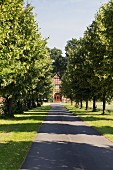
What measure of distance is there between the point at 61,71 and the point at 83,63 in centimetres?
13431

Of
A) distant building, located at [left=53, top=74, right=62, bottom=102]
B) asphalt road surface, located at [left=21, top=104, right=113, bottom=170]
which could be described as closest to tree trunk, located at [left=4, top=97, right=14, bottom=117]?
asphalt road surface, located at [left=21, top=104, right=113, bottom=170]

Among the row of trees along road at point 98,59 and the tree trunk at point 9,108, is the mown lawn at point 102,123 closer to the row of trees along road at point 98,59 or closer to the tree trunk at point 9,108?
the row of trees along road at point 98,59

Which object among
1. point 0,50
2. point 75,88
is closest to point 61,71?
point 75,88

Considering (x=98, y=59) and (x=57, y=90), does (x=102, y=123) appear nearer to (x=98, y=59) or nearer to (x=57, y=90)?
(x=98, y=59)

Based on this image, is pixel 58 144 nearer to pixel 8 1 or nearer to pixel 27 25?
pixel 8 1

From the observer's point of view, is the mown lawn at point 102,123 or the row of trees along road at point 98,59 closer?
the mown lawn at point 102,123

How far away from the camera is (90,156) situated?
1712 centimetres

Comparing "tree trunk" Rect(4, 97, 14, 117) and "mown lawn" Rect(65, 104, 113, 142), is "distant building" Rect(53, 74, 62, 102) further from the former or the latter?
"tree trunk" Rect(4, 97, 14, 117)

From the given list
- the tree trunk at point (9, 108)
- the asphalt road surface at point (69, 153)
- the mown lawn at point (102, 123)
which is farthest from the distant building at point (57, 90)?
the asphalt road surface at point (69, 153)

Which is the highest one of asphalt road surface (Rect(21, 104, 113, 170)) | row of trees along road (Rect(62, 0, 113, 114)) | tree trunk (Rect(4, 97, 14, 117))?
row of trees along road (Rect(62, 0, 113, 114))

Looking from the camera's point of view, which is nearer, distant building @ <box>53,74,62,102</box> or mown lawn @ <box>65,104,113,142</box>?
mown lawn @ <box>65,104,113,142</box>

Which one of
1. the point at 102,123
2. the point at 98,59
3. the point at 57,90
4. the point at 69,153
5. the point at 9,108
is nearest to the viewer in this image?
the point at 69,153

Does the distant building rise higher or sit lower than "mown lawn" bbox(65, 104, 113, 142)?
higher

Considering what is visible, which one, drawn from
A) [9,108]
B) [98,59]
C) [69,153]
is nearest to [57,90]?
[9,108]
